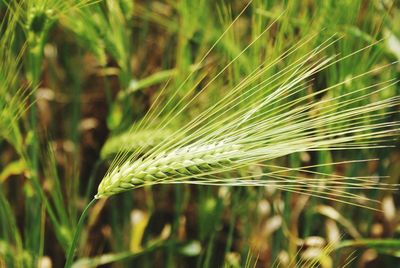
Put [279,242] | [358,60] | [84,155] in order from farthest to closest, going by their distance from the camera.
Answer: [84,155] < [279,242] < [358,60]

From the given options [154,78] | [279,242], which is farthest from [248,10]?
[279,242]

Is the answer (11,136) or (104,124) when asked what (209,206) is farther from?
(104,124)

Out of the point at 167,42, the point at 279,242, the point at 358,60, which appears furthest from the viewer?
the point at 167,42

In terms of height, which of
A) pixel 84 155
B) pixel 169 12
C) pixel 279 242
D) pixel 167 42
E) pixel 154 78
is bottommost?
pixel 279 242

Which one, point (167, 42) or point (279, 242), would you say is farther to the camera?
point (167, 42)

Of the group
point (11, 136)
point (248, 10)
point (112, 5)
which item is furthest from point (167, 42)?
point (11, 136)

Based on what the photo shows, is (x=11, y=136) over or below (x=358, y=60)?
below
